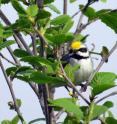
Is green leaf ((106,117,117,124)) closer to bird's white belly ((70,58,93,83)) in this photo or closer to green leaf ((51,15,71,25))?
green leaf ((51,15,71,25))

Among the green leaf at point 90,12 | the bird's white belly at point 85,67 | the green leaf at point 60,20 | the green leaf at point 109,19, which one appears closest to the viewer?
the green leaf at point 109,19

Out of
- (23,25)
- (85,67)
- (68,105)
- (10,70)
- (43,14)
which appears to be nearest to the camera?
(68,105)

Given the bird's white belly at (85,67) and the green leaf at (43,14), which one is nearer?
the green leaf at (43,14)

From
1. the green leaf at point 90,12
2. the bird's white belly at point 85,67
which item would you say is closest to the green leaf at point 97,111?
the green leaf at point 90,12

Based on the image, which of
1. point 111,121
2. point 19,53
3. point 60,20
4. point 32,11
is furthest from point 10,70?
point 111,121

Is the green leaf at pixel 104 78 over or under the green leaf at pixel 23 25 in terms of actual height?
under

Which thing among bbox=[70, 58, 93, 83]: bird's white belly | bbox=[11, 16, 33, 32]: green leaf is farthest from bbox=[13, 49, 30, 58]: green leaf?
bbox=[70, 58, 93, 83]: bird's white belly

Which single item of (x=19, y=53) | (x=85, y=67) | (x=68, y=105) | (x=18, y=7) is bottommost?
(x=85, y=67)

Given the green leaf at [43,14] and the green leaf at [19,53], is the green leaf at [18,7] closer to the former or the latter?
the green leaf at [43,14]

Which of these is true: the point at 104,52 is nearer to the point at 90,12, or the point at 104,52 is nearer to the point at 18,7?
the point at 90,12

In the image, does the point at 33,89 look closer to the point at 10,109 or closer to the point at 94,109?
the point at 10,109

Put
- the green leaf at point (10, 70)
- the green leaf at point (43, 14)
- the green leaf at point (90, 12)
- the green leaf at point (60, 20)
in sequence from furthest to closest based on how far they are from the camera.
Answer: the green leaf at point (10, 70), the green leaf at point (90, 12), the green leaf at point (60, 20), the green leaf at point (43, 14)

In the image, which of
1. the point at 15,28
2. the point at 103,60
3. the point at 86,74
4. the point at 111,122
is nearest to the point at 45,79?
the point at 111,122

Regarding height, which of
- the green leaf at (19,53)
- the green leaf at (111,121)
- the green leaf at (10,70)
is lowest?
the green leaf at (111,121)
